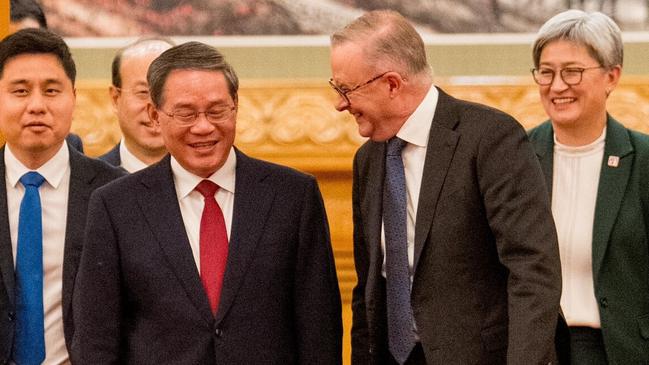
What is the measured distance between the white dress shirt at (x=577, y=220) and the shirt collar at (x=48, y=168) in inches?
60.9

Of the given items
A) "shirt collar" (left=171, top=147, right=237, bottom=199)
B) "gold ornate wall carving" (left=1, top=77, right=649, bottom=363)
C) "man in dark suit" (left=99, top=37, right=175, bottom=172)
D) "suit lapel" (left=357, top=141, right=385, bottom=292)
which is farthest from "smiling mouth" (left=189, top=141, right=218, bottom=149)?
"gold ornate wall carving" (left=1, top=77, right=649, bottom=363)

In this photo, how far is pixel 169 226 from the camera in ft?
11.1

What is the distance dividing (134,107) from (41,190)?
2.96ft

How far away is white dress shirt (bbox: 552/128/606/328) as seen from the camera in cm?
389

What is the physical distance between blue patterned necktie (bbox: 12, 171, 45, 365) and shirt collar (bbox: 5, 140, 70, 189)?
0.05 metres

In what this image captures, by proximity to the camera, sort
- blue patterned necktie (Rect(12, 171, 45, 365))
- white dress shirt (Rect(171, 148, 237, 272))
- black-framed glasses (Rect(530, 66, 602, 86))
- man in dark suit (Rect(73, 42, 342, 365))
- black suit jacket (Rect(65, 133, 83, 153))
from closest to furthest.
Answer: man in dark suit (Rect(73, 42, 342, 365))
white dress shirt (Rect(171, 148, 237, 272))
blue patterned necktie (Rect(12, 171, 45, 365))
black-framed glasses (Rect(530, 66, 602, 86))
black suit jacket (Rect(65, 133, 83, 153))

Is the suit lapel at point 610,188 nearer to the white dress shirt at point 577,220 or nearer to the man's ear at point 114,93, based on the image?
the white dress shirt at point 577,220

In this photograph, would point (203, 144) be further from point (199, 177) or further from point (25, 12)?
point (25, 12)

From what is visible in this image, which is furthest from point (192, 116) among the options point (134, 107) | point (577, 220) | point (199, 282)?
point (577, 220)

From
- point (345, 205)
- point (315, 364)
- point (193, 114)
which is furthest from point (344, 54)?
point (345, 205)

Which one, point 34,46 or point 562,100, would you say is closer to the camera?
point 34,46

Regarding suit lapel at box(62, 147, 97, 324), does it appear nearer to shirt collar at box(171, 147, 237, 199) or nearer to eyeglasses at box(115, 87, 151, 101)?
shirt collar at box(171, 147, 237, 199)

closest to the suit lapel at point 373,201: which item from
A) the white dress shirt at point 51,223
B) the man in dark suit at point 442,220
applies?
the man in dark suit at point 442,220

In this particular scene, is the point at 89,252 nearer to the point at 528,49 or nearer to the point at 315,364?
the point at 315,364
